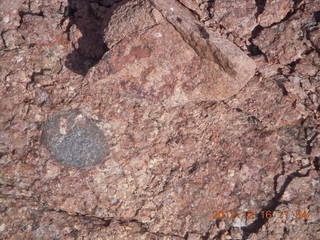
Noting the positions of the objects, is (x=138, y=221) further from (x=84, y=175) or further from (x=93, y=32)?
(x=93, y=32)

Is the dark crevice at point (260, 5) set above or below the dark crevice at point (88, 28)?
above

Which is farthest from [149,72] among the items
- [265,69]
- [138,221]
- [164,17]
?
[138,221]

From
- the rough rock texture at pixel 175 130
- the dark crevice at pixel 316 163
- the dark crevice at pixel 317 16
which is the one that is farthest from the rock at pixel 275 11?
the dark crevice at pixel 316 163

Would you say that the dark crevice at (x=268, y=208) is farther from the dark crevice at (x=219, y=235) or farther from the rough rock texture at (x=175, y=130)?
the dark crevice at (x=219, y=235)

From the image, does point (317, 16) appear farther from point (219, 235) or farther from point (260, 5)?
point (219, 235)

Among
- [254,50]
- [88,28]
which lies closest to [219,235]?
[254,50]
